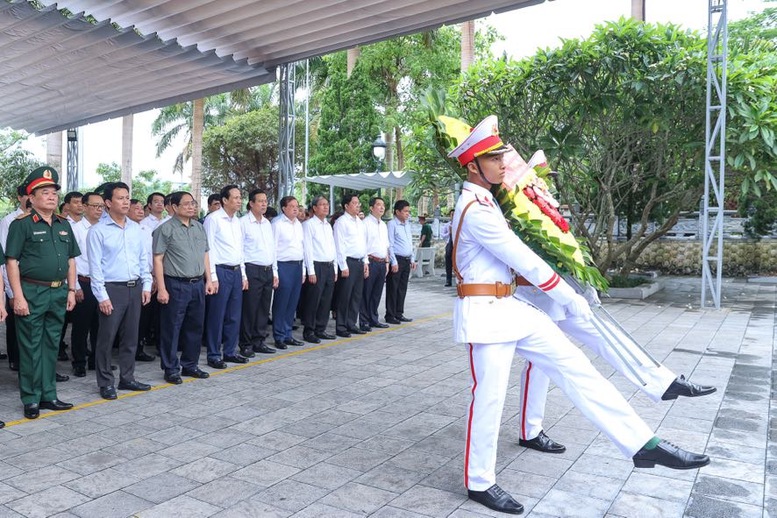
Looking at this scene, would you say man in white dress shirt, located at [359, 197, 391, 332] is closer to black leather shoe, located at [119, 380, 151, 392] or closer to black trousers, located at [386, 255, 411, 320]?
black trousers, located at [386, 255, 411, 320]

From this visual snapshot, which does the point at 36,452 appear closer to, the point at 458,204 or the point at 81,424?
the point at 81,424

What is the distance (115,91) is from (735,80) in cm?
1028

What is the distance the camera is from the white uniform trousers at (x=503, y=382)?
3.00 m

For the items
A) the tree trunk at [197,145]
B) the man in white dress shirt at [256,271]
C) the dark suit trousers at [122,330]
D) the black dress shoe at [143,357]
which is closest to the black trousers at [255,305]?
the man in white dress shirt at [256,271]

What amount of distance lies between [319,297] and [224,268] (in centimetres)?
169

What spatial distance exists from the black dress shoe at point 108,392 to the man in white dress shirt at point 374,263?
371 centimetres

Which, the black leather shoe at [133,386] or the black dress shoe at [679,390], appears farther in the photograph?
the black leather shoe at [133,386]

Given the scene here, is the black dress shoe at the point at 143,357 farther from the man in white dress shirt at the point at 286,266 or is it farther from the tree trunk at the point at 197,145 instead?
the tree trunk at the point at 197,145

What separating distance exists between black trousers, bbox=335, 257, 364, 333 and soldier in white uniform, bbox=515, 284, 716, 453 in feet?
14.0

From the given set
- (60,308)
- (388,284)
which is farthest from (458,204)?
(388,284)

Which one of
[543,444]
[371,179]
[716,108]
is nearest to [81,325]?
[543,444]

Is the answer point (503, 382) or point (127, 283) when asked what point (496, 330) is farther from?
point (127, 283)

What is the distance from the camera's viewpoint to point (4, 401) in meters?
4.94

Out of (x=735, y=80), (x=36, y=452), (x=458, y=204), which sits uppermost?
(x=735, y=80)
